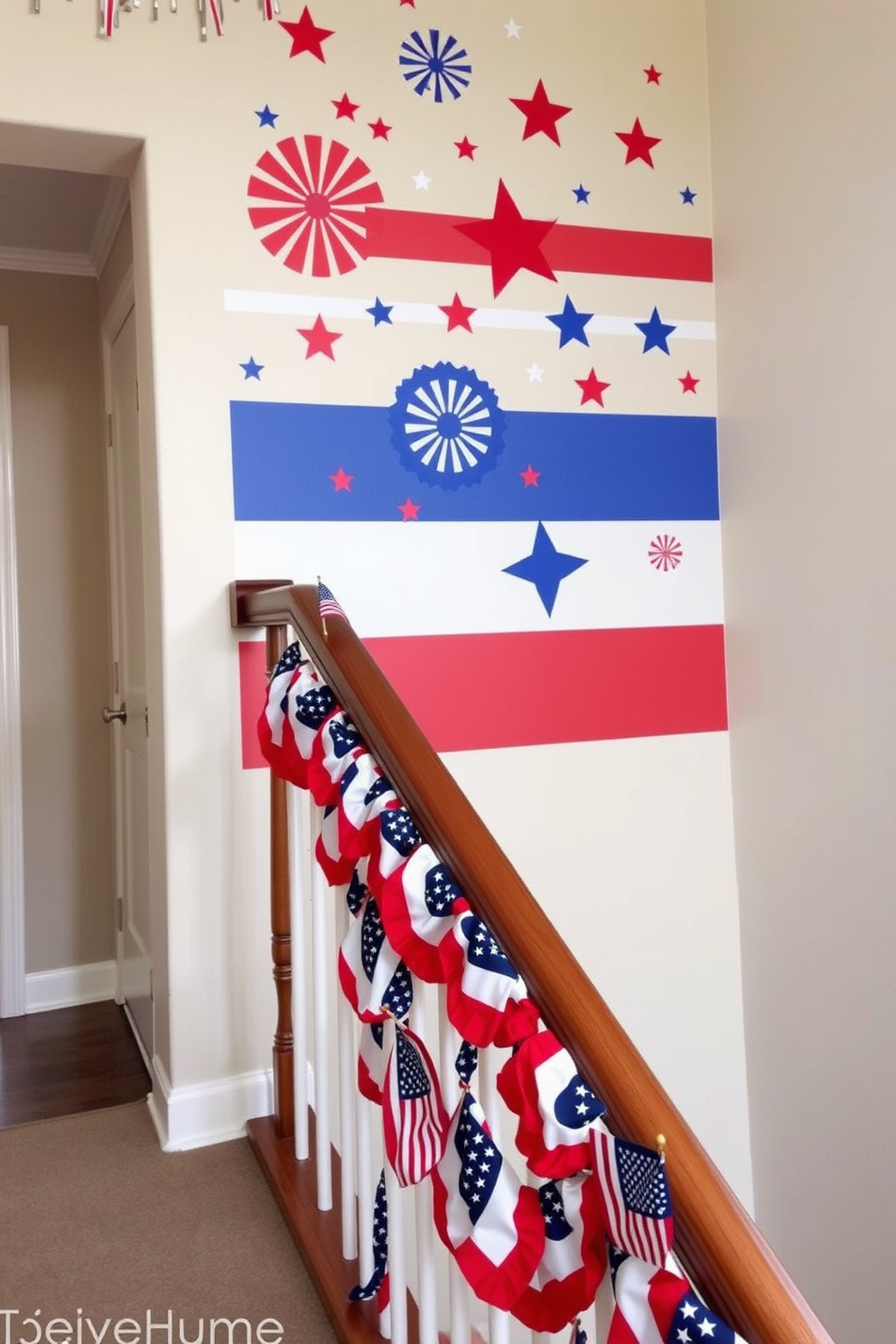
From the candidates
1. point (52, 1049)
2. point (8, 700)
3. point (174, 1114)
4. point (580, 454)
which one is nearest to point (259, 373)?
point (580, 454)

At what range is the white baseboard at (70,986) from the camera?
11.0ft

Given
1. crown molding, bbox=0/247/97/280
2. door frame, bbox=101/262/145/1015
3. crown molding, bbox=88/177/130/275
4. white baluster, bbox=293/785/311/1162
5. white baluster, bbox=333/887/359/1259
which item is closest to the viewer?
white baluster, bbox=333/887/359/1259

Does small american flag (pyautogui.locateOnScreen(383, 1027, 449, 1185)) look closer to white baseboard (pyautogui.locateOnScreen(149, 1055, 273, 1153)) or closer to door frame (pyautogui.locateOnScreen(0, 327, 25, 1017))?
white baseboard (pyautogui.locateOnScreen(149, 1055, 273, 1153))

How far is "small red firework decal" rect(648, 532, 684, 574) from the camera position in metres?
2.58

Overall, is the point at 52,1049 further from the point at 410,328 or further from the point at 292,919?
the point at 410,328

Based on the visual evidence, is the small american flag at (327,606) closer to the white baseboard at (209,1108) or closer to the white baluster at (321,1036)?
the white baluster at (321,1036)

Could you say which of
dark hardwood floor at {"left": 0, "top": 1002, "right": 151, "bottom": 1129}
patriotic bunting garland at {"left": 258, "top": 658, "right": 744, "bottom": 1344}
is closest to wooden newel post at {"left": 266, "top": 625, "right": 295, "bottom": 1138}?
patriotic bunting garland at {"left": 258, "top": 658, "right": 744, "bottom": 1344}

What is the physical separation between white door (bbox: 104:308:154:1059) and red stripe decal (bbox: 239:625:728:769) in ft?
2.57

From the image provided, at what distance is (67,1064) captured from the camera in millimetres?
2885

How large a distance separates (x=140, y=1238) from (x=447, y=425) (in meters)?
1.64

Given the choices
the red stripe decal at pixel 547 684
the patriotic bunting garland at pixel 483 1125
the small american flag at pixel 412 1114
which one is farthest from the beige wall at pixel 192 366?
the small american flag at pixel 412 1114

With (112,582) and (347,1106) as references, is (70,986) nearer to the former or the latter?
(112,582)

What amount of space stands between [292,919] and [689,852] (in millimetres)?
1225

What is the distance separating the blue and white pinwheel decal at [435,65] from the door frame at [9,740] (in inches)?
64.6
